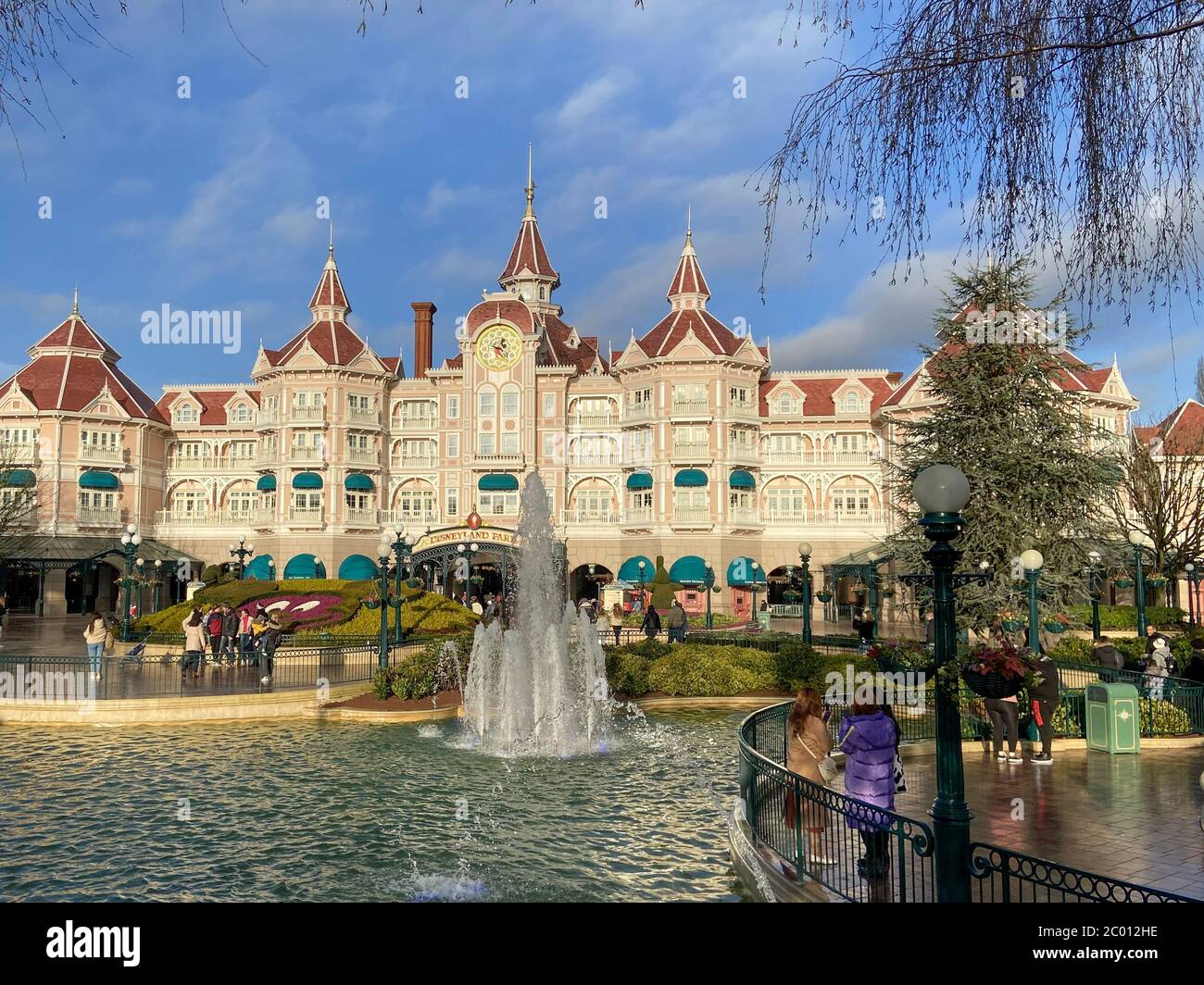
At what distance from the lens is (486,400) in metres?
54.1

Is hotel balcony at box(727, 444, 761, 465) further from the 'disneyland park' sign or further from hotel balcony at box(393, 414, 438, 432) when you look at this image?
hotel balcony at box(393, 414, 438, 432)

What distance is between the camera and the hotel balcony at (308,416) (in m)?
53.4

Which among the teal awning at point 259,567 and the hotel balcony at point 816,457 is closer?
the teal awning at point 259,567

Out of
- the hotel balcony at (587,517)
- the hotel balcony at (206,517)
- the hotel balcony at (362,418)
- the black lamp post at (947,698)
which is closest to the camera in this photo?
the black lamp post at (947,698)

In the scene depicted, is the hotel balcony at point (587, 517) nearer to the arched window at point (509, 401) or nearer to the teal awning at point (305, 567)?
the arched window at point (509, 401)

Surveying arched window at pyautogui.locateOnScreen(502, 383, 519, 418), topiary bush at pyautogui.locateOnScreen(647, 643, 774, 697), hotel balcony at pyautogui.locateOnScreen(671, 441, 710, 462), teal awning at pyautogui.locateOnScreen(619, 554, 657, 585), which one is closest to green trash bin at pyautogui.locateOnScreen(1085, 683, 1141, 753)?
topiary bush at pyautogui.locateOnScreen(647, 643, 774, 697)

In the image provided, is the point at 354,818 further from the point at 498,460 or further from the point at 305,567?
the point at 305,567

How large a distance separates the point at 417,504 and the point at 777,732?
44966 millimetres

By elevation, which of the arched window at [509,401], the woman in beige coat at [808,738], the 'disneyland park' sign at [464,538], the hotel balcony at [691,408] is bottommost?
the woman in beige coat at [808,738]

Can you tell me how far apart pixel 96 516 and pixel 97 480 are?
2.18m

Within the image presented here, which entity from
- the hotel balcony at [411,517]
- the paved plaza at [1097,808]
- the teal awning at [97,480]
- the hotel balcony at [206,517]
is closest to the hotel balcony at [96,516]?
the teal awning at [97,480]

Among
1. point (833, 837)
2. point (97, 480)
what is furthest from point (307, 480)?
point (833, 837)

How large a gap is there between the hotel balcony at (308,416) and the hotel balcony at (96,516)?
42.5 ft
